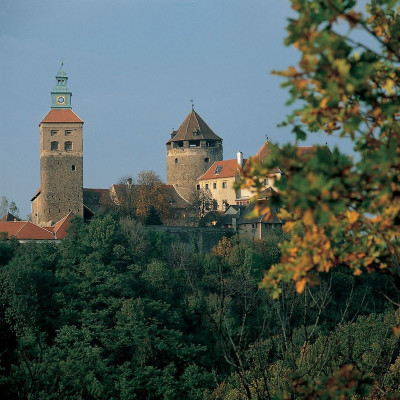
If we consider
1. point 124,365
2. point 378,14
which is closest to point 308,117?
point 378,14

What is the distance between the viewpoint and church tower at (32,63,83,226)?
2296 inches

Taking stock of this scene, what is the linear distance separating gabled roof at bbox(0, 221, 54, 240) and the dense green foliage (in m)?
2.70

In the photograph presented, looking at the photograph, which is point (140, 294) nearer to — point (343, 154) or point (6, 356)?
point (6, 356)

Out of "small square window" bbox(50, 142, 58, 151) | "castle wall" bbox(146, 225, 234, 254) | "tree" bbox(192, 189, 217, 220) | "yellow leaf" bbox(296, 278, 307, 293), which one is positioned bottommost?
"castle wall" bbox(146, 225, 234, 254)

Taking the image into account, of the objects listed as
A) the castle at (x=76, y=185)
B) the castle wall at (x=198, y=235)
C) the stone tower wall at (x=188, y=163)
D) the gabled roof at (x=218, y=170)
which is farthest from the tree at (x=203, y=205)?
the castle wall at (x=198, y=235)

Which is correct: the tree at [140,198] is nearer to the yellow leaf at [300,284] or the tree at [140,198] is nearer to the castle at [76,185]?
the castle at [76,185]

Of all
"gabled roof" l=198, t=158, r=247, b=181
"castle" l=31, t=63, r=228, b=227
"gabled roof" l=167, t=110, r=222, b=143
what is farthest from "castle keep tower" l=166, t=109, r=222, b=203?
"castle" l=31, t=63, r=228, b=227

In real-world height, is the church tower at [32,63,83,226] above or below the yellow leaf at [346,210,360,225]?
above

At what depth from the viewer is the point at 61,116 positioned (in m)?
62.6

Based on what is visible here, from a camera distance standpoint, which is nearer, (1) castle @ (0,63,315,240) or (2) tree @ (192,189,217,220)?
(1) castle @ (0,63,315,240)

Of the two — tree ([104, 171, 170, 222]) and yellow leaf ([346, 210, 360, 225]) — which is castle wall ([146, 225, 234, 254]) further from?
yellow leaf ([346, 210, 360, 225])

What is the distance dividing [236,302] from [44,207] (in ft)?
50.9

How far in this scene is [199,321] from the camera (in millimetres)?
47938

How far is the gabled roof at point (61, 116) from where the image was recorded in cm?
6200
